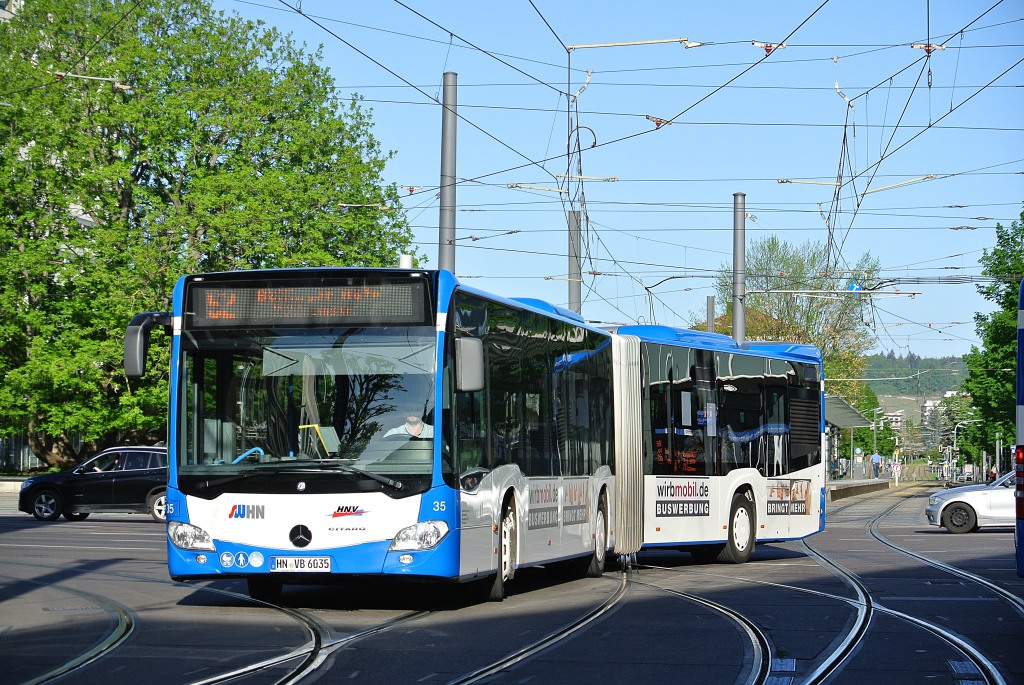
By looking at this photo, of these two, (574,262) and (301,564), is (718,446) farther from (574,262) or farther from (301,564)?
(574,262)

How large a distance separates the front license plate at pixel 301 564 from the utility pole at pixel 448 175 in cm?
868

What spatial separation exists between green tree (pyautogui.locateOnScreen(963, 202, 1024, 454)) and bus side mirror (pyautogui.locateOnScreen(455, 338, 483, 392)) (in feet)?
146

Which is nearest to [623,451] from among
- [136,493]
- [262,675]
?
[262,675]

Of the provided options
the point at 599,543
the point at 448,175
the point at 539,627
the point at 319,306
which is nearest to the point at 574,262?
the point at 448,175

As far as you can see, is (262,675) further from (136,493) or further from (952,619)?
(136,493)

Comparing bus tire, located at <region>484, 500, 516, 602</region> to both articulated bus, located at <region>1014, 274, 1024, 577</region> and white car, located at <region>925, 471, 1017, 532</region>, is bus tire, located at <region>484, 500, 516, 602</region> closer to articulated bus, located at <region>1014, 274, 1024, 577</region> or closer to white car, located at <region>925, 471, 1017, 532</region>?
articulated bus, located at <region>1014, 274, 1024, 577</region>

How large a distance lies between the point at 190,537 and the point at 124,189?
3559 centimetres

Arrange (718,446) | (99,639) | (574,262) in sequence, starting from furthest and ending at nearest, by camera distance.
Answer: (574,262), (718,446), (99,639)

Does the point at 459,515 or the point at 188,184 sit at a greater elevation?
the point at 188,184

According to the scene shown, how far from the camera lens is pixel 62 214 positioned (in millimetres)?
46438

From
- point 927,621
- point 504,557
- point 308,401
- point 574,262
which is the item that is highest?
point 574,262

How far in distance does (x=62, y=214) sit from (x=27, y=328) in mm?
3659

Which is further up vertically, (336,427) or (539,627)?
(336,427)

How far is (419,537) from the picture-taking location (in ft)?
39.8
